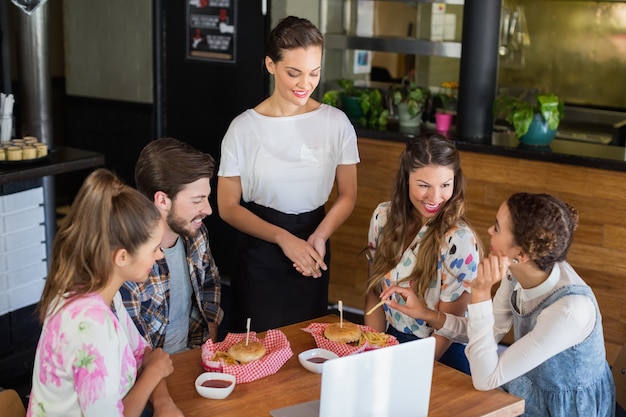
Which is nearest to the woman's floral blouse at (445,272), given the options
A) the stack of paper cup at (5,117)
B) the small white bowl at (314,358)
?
the small white bowl at (314,358)

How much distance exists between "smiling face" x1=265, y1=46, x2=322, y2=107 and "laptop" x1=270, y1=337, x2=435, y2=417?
1203mm

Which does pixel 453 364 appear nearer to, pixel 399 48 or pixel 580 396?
pixel 580 396

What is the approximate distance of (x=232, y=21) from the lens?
508 cm

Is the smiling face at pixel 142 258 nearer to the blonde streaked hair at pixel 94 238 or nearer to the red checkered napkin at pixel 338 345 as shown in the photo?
the blonde streaked hair at pixel 94 238

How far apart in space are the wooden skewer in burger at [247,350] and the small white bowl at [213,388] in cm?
6

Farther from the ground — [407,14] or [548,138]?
[407,14]

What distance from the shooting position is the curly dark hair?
91.4 inches

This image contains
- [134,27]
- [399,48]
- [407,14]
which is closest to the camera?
[399,48]

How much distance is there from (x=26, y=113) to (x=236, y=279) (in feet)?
5.80

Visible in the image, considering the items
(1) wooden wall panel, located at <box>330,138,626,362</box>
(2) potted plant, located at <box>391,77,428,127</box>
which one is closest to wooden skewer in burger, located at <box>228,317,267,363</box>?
(1) wooden wall panel, located at <box>330,138,626,362</box>

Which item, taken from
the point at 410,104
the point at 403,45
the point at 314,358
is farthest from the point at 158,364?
the point at 403,45

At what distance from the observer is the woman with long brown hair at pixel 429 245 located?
8.87 feet

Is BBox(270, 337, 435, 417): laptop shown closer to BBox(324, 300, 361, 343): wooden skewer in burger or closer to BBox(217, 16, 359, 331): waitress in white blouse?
BBox(324, 300, 361, 343): wooden skewer in burger

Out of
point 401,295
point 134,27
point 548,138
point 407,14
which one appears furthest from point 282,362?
point 407,14
